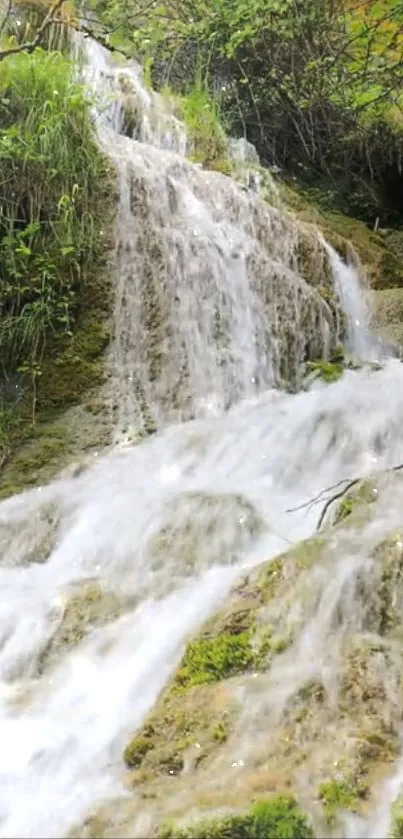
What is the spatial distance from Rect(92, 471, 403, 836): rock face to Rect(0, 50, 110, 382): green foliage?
8.84 ft

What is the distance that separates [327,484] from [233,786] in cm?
222

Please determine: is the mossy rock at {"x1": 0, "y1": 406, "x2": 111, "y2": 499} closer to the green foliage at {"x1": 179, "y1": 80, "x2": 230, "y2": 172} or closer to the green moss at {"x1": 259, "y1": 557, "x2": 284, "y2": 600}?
the green moss at {"x1": 259, "y1": 557, "x2": 284, "y2": 600}

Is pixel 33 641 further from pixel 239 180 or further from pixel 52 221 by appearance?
pixel 239 180

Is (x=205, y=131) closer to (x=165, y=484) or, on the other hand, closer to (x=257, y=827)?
(x=165, y=484)

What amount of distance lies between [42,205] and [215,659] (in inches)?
140

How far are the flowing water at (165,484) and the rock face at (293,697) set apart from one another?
45 millimetres

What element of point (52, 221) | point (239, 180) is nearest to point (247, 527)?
point (52, 221)

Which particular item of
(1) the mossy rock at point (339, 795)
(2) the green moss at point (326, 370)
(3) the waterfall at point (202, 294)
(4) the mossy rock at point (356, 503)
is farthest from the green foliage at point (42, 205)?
(1) the mossy rock at point (339, 795)

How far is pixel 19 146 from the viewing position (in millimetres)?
5113

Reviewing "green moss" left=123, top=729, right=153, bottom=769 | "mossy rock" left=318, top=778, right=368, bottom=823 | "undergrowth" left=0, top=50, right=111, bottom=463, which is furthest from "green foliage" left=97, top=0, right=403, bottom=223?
"mossy rock" left=318, top=778, right=368, bottom=823

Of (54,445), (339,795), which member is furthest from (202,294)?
(339,795)

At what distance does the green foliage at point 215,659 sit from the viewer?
2488 mm

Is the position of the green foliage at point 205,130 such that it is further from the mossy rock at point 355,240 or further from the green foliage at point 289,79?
the mossy rock at point 355,240

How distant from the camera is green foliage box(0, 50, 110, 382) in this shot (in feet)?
16.5
